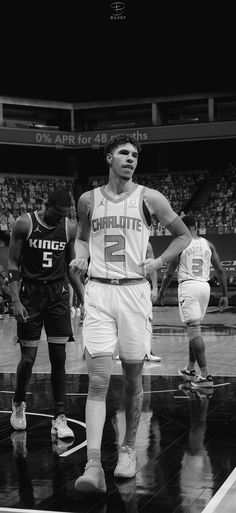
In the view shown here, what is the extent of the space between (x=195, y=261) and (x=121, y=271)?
3767 millimetres

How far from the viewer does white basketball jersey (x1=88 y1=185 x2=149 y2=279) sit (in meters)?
4.46

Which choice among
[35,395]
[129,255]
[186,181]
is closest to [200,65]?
[186,181]

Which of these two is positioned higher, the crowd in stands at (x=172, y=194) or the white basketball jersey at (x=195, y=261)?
the crowd in stands at (x=172, y=194)

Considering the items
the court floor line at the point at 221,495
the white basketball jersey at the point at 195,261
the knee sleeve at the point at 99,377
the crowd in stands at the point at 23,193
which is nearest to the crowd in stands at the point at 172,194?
the crowd in stands at the point at 23,193

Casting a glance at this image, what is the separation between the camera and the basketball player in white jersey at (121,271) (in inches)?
172

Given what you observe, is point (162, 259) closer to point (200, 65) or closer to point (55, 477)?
point (55, 477)

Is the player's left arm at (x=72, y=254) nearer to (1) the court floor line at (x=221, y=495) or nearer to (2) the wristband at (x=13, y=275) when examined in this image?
(2) the wristband at (x=13, y=275)

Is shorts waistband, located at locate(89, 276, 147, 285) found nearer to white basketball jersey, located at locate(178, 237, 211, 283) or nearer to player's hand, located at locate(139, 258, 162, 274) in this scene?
player's hand, located at locate(139, 258, 162, 274)

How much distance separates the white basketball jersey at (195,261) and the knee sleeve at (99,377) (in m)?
3.95

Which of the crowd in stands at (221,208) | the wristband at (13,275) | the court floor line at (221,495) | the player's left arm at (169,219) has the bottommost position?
the court floor line at (221,495)

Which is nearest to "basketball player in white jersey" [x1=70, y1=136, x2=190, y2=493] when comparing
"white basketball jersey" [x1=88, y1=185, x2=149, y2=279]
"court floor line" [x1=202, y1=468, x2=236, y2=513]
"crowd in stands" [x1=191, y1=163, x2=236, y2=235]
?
"white basketball jersey" [x1=88, y1=185, x2=149, y2=279]

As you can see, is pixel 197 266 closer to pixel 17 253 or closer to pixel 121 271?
pixel 17 253

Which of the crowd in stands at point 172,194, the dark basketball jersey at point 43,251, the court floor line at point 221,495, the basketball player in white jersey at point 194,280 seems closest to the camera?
the court floor line at point 221,495

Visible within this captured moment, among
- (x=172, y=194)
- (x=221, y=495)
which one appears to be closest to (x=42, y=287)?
(x=221, y=495)
